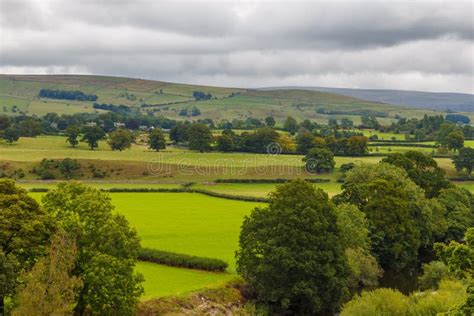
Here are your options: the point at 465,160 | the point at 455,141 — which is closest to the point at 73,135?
the point at 465,160

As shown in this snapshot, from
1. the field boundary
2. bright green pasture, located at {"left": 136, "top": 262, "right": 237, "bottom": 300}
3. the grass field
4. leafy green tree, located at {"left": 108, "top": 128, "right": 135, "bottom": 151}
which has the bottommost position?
the field boundary

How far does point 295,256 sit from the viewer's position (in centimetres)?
5006

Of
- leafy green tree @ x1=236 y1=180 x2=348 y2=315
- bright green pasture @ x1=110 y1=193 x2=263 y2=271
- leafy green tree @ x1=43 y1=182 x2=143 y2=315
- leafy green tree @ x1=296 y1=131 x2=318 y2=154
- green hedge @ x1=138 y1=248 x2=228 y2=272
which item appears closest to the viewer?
leafy green tree @ x1=43 y1=182 x2=143 y2=315

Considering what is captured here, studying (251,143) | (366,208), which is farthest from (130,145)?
(366,208)

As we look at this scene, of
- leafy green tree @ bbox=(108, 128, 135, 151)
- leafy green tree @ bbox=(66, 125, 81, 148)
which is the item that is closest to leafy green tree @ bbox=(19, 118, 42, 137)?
leafy green tree @ bbox=(66, 125, 81, 148)

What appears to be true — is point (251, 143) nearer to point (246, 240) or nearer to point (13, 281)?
point (246, 240)

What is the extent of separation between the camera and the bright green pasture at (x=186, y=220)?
221 ft

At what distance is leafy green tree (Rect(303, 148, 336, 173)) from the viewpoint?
13825cm

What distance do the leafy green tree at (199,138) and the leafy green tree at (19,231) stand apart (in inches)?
5121

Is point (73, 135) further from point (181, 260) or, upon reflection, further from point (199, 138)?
point (181, 260)

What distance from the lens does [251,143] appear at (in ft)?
567

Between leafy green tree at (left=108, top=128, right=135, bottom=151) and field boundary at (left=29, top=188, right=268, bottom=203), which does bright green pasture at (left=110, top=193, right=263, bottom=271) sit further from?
leafy green tree at (left=108, top=128, right=135, bottom=151)

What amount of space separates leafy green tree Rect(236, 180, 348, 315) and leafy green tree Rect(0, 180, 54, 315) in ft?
66.0

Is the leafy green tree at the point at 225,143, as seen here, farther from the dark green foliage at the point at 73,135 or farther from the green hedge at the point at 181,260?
the green hedge at the point at 181,260
